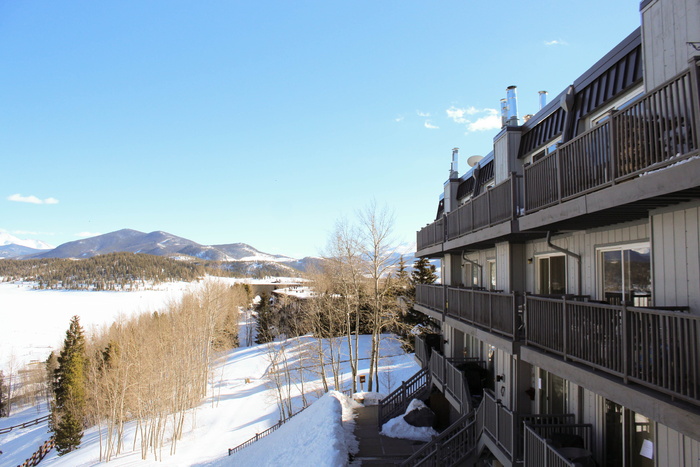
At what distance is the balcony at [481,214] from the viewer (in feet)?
30.0

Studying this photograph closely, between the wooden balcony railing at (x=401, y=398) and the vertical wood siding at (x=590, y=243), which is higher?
the vertical wood siding at (x=590, y=243)

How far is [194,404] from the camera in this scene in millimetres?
38812

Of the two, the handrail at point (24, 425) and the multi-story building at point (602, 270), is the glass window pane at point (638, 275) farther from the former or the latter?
the handrail at point (24, 425)

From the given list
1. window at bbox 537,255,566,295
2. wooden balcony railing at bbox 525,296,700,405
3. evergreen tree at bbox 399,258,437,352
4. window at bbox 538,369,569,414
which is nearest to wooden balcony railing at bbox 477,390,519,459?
window at bbox 538,369,569,414

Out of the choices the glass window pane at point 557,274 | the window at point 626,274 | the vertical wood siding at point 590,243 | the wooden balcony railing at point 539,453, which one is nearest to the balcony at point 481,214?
the vertical wood siding at point 590,243

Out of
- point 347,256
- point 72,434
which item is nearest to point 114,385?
point 72,434

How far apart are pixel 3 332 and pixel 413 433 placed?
133 metres

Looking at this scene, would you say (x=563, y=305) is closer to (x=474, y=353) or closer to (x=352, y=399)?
(x=474, y=353)

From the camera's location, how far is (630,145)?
5082 millimetres

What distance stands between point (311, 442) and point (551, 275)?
11.3 m

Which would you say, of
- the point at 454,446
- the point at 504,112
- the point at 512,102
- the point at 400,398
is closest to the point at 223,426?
the point at 400,398

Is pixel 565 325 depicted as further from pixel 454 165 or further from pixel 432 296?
pixel 454 165

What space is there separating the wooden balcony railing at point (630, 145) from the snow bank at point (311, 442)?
35.4ft

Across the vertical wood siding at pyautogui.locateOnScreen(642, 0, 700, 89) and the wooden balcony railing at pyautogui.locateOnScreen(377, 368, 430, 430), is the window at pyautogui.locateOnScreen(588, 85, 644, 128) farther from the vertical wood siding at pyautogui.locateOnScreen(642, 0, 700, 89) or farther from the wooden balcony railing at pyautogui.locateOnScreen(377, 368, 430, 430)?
the wooden balcony railing at pyautogui.locateOnScreen(377, 368, 430, 430)
